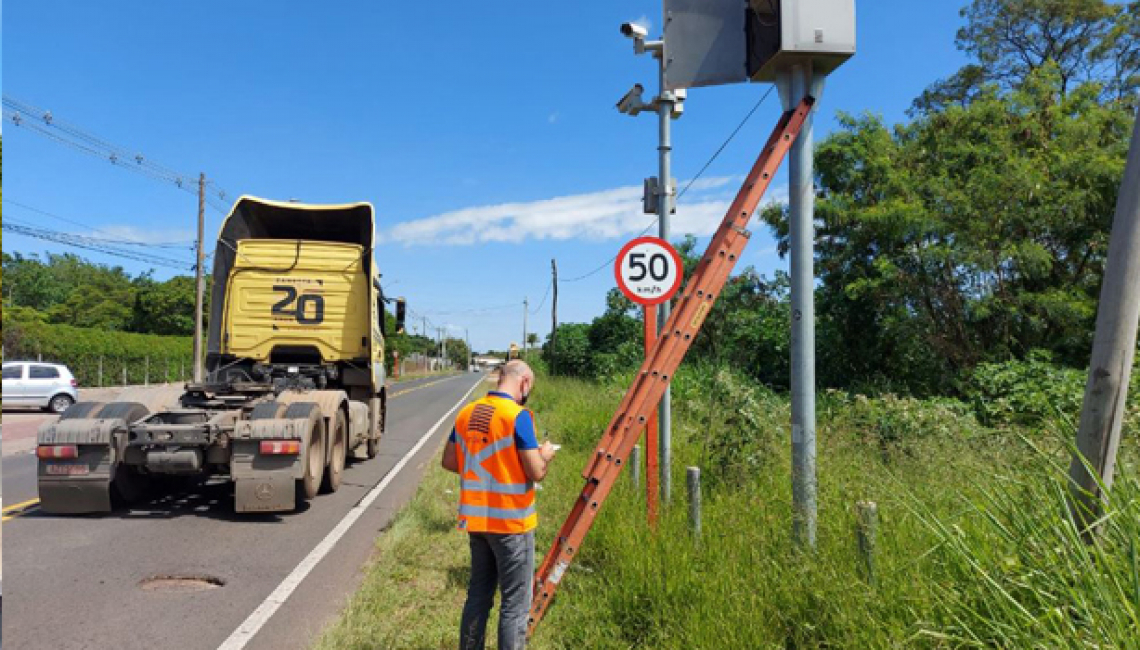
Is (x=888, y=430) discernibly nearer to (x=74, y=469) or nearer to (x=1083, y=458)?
(x=1083, y=458)

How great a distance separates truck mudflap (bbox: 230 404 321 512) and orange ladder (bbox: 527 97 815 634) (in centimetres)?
415

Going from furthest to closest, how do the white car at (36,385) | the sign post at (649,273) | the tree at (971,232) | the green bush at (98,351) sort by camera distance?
the green bush at (98,351) → the white car at (36,385) → the tree at (971,232) → the sign post at (649,273)

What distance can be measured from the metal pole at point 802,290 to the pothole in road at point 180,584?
4320mm

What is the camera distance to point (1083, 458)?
7.95 feet

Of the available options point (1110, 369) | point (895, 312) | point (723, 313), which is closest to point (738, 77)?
point (1110, 369)

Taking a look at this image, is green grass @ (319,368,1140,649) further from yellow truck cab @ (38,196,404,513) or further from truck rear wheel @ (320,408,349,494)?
truck rear wheel @ (320,408,349,494)

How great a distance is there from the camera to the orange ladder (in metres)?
4.13

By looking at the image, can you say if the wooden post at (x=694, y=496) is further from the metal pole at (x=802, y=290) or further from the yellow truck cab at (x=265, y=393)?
the yellow truck cab at (x=265, y=393)

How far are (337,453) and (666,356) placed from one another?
634 centimetres

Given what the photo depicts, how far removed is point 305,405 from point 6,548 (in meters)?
2.83

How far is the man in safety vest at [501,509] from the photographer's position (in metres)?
3.60

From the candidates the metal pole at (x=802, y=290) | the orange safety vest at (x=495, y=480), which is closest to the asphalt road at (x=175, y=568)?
the orange safety vest at (x=495, y=480)

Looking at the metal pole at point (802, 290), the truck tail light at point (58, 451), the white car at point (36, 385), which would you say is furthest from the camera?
the white car at point (36, 385)

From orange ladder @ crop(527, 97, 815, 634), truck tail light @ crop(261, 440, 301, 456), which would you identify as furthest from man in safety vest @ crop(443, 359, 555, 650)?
truck tail light @ crop(261, 440, 301, 456)
